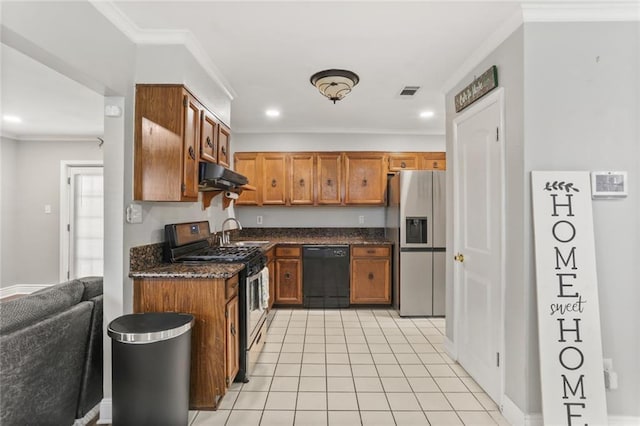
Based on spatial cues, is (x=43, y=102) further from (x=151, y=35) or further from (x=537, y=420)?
(x=537, y=420)

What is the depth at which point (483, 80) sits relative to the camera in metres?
Result: 2.31

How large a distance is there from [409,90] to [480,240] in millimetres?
1686

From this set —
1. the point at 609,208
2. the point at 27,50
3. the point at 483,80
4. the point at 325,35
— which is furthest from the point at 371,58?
the point at 27,50

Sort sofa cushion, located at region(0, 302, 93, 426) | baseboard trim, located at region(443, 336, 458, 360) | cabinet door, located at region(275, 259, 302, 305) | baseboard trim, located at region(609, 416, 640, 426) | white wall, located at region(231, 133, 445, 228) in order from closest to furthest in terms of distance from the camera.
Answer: sofa cushion, located at region(0, 302, 93, 426)
baseboard trim, located at region(609, 416, 640, 426)
baseboard trim, located at region(443, 336, 458, 360)
cabinet door, located at region(275, 259, 302, 305)
white wall, located at region(231, 133, 445, 228)

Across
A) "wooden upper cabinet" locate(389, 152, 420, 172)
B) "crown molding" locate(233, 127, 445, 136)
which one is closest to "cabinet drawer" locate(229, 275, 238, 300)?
"crown molding" locate(233, 127, 445, 136)

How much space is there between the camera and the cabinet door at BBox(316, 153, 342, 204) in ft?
15.5

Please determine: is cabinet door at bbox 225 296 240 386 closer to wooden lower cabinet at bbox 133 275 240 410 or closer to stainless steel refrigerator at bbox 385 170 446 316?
wooden lower cabinet at bbox 133 275 240 410

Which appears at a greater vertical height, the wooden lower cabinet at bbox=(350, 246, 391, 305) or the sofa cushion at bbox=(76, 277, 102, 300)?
the sofa cushion at bbox=(76, 277, 102, 300)

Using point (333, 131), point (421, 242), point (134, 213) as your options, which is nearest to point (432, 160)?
point (421, 242)

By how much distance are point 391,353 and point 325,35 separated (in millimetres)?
2743

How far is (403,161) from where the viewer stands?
15.8 feet

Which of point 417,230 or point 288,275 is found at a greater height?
point 417,230

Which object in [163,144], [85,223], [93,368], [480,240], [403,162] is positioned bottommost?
[93,368]

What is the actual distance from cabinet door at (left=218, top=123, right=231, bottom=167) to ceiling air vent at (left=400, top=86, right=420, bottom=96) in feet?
5.94
